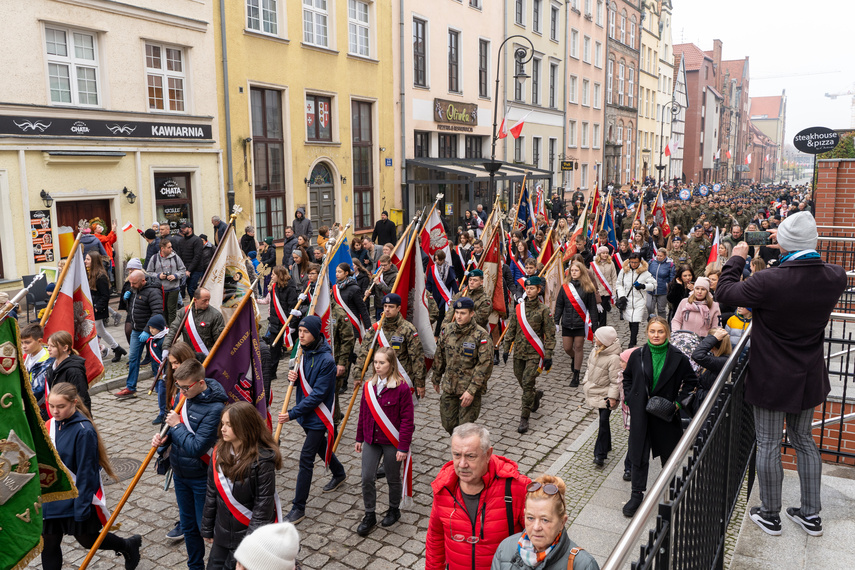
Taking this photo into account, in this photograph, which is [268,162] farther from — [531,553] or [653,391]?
[531,553]

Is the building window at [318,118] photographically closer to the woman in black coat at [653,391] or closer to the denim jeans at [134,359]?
the denim jeans at [134,359]

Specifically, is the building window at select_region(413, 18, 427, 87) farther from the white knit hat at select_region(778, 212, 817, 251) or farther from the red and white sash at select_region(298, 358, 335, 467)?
the white knit hat at select_region(778, 212, 817, 251)

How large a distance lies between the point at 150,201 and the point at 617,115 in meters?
40.7

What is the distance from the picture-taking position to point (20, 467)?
4.59 m

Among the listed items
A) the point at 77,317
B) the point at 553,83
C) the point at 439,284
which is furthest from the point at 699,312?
the point at 553,83

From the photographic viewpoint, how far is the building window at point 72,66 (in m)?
15.0

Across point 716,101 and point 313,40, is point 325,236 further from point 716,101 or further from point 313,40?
point 716,101

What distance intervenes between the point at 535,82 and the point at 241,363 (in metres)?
33.5

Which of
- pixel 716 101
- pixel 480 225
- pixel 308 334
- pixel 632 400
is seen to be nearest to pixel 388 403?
pixel 308 334

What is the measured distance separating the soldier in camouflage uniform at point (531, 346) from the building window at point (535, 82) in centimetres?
2959

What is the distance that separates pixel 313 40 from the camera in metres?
21.6

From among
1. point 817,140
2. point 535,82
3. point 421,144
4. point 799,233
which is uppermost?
point 535,82

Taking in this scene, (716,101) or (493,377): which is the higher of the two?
(716,101)

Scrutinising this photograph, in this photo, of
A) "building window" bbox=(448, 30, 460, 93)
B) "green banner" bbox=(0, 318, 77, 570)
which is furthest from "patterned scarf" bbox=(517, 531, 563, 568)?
"building window" bbox=(448, 30, 460, 93)
